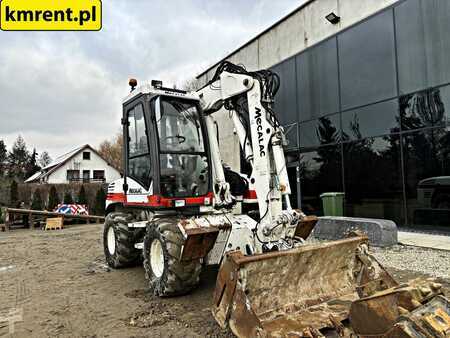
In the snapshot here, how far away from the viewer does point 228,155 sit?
1253 centimetres

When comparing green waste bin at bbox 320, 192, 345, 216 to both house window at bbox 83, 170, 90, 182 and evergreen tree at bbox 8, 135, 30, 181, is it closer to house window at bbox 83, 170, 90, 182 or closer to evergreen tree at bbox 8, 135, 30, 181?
house window at bbox 83, 170, 90, 182

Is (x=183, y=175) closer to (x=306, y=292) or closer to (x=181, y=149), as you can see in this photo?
(x=181, y=149)

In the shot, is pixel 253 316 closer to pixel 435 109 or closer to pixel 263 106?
pixel 263 106

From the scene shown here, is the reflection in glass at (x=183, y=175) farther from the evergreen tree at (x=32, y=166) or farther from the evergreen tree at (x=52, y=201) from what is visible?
the evergreen tree at (x=32, y=166)

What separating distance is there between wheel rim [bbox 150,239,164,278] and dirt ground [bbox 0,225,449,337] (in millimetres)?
373

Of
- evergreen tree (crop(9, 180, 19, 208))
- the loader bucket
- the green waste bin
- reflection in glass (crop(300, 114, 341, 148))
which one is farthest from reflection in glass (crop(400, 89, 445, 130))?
evergreen tree (crop(9, 180, 19, 208))

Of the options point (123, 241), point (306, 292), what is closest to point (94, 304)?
point (123, 241)

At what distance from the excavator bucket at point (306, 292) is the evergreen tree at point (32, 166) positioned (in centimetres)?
6342

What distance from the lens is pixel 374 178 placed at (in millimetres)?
9453

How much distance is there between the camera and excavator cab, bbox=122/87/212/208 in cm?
485

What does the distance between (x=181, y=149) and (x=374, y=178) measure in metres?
6.49

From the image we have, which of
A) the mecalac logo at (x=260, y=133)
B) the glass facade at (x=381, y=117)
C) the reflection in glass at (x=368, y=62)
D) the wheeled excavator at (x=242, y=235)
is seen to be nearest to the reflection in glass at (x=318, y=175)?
the glass facade at (x=381, y=117)

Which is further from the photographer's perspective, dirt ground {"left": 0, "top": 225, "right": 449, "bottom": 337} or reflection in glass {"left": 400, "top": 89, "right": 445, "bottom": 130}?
reflection in glass {"left": 400, "top": 89, "right": 445, "bottom": 130}

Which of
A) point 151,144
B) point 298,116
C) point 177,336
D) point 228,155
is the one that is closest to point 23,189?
point 228,155
